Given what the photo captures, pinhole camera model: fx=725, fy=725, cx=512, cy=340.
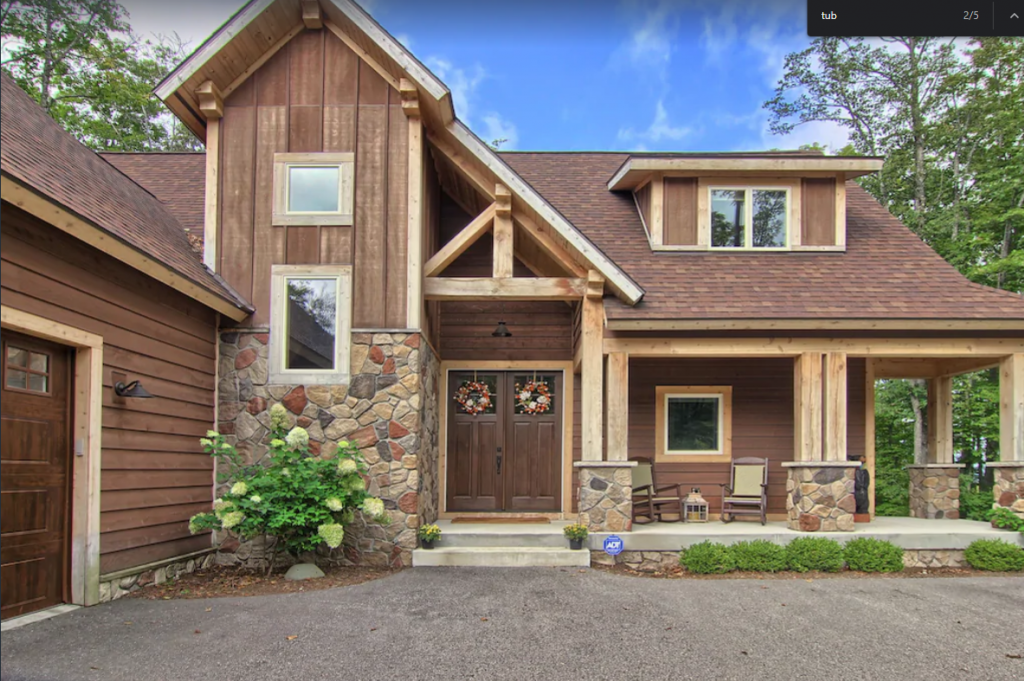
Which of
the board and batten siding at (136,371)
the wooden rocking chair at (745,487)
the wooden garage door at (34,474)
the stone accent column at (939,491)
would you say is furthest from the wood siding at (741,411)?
the wooden garage door at (34,474)

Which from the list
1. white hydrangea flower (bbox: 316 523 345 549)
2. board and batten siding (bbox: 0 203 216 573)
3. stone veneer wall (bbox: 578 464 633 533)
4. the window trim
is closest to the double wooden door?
the window trim

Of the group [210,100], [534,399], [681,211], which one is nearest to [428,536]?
[534,399]

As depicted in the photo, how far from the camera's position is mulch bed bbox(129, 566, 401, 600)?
618 cm

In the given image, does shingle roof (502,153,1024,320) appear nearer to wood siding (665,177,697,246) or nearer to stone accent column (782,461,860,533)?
wood siding (665,177,697,246)

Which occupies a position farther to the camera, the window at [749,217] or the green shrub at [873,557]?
the window at [749,217]

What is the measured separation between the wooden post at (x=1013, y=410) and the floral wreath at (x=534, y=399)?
524cm

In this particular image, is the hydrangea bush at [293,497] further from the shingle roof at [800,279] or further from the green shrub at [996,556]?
the green shrub at [996,556]

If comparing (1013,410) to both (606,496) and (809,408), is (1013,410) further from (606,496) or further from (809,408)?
(606,496)

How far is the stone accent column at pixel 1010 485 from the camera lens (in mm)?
7902

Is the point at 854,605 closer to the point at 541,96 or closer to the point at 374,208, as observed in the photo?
the point at 541,96

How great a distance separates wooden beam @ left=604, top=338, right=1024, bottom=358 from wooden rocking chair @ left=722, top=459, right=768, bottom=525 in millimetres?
1632

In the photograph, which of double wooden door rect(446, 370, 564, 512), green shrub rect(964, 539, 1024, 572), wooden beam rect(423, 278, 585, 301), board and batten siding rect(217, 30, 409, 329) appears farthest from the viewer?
double wooden door rect(446, 370, 564, 512)

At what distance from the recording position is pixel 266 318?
24.9ft

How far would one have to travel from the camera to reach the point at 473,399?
958cm
